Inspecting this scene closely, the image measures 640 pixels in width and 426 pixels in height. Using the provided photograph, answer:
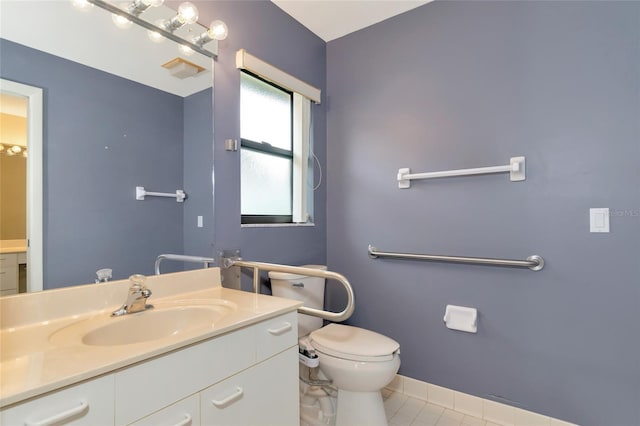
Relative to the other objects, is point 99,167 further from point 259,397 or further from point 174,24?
point 259,397

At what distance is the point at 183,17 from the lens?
1258 mm

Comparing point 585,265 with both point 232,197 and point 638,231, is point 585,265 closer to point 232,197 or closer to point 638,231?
point 638,231

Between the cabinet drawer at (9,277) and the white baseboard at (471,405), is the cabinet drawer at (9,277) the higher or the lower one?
the higher one

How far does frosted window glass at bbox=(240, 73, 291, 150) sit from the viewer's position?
1.76 metres

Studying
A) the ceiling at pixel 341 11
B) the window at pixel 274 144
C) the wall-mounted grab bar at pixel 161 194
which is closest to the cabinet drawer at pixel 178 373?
the wall-mounted grab bar at pixel 161 194

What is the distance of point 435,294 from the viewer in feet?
5.99

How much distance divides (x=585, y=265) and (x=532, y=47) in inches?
44.1

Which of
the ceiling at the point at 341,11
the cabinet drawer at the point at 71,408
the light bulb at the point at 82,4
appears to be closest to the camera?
the cabinet drawer at the point at 71,408

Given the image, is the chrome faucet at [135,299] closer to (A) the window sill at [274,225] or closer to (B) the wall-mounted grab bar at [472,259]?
(A) the window sill at [274,225]

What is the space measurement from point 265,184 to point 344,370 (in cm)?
113

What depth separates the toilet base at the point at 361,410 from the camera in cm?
147

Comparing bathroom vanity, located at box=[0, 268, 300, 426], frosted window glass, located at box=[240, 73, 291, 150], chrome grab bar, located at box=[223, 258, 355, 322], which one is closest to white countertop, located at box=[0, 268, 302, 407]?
bathroom vanity, located at box=[0, 268, 300, 426]

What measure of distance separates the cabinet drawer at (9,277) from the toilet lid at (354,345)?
117cm

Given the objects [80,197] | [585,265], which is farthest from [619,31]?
[80,197]
